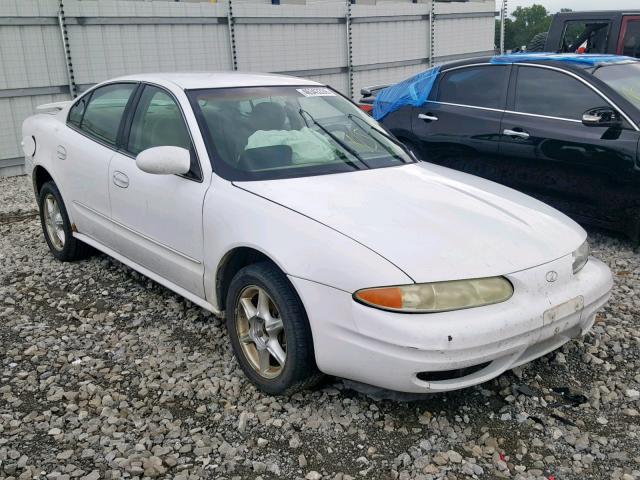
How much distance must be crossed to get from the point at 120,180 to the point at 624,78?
4.33 metres

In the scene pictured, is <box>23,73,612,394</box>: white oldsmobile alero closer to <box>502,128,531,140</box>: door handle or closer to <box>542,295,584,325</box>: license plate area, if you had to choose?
<box>542,295,584,325</box>: license plate area

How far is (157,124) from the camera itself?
13.2 feet

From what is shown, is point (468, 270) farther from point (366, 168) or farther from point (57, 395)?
point (57, 395)

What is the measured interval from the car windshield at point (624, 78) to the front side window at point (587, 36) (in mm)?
3244

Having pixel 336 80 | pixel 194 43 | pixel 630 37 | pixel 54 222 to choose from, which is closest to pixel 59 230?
pixel 54 222

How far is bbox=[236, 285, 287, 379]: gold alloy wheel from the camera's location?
10.3 ft

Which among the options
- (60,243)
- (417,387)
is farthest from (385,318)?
(60,243)

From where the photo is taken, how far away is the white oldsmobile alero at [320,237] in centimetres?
272

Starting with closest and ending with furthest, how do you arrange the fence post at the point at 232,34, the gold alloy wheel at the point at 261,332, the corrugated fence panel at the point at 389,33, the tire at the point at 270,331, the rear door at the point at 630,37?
the tire at the point at 270,331, the gold alloy wheel at the point at 261,332, the rear door at the point at 630,37, the fence post at the point at 232,34, the corrugated fence panel at the point at 389,33

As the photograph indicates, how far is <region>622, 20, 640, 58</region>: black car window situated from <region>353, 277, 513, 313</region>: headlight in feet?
23.7

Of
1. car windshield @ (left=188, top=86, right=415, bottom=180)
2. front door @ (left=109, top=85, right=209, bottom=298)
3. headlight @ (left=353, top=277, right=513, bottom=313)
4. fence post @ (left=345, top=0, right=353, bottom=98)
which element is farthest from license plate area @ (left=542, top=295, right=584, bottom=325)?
fence post @ (left=345, top=0, right=353, bottom=98)

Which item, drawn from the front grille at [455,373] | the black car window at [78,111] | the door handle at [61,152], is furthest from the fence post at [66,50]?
the front grille at [455,373]

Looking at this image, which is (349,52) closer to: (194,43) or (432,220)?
(194,43)

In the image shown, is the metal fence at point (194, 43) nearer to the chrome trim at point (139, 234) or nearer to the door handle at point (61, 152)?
the door handle at point (61, 152)
